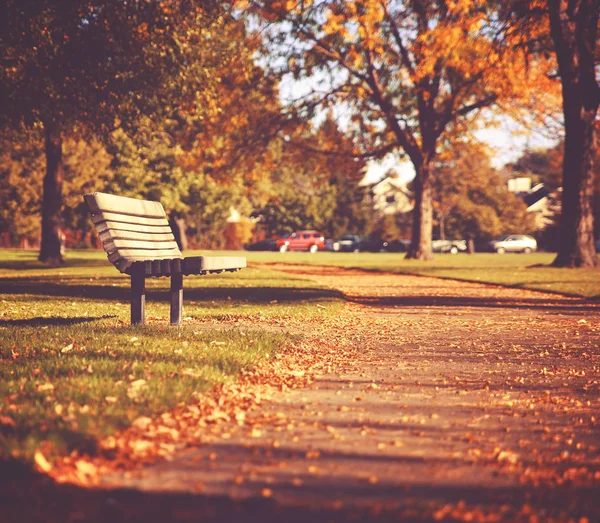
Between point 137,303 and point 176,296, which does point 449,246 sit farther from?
point 137,303

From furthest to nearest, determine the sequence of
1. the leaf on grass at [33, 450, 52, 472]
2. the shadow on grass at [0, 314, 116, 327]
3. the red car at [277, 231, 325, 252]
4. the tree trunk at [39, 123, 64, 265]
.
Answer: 1. the red car at [277, 231, 325, 252]
2. the tree trunk at [39, 123, 64, 265]
3. the shadow on grass at [0, 314, 116, 327]
4. the leaf on grass at [33, 450, 52, 472]

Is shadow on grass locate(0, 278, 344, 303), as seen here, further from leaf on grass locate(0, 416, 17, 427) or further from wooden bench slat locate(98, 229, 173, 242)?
leaf on grass locate(0, 416, 17, 427)

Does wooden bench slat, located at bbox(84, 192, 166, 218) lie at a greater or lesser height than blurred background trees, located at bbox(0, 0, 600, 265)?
lesser

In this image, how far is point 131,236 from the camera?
828 centimetres

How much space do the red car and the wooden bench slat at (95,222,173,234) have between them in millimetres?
57302

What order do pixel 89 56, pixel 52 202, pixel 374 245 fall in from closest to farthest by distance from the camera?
pixel 89 56
pixel 52 202
pixel 374 245

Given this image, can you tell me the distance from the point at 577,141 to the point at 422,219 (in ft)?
35.3

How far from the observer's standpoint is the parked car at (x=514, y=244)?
2837 inches

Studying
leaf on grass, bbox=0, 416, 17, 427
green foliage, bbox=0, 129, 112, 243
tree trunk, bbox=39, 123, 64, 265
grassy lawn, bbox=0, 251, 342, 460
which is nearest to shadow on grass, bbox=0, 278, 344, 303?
grassy lawn, bbox=0, 251, 342, 460

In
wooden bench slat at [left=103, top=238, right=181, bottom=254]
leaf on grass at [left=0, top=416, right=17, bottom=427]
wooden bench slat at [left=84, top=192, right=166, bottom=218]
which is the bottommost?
leaf on grass at [left=0, top=416, right=17, bottom=427]

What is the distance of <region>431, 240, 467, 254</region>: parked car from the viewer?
71438mm

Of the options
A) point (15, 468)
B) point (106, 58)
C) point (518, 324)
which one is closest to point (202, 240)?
point (106, 58)

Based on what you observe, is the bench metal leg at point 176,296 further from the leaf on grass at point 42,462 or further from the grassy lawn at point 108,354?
the leaf on grass at point 42,462

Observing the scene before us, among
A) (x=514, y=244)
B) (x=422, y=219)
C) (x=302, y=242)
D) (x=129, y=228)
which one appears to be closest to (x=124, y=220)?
(x=129, y=228)
